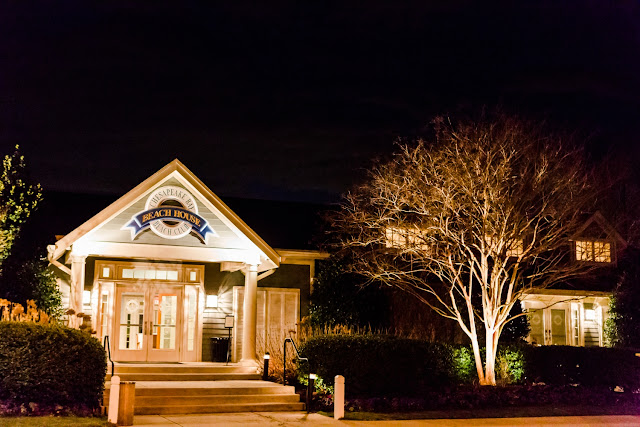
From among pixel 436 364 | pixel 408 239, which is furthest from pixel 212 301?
pixel 436 364

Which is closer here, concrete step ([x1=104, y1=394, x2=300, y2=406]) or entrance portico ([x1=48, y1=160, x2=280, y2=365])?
concrete step ([x1=104, y1=394, x2=300, y2=406])

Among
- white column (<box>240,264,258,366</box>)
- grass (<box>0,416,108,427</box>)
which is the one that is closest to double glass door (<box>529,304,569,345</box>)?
white column (<box>240,264,258,366</box>)

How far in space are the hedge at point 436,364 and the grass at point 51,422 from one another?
5635mm

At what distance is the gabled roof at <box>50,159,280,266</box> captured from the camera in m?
18.3

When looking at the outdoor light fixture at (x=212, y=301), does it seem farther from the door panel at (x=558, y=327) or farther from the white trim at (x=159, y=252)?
the door panel at (x=558, y=327)

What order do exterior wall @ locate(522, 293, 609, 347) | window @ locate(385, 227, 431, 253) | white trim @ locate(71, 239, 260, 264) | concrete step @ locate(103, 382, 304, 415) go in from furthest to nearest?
exterior wall @ locate(522, 293, 609, 347), window @ locate(385, 227, 431, 253), white trim @ locate(71, 239, 260, 264), concrete step @ locate(103, 382, 304, 415)

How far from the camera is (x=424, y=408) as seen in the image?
17.4 meters

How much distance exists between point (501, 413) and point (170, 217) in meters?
9.28

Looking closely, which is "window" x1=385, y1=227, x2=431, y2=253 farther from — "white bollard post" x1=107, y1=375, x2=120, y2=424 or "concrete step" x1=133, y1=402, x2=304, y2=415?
"white bollard post" x1=107, y1=375, x2=120, y2=424

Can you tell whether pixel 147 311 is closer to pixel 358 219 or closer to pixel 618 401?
pixel 358 219

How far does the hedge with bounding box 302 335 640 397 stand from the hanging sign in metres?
4.23

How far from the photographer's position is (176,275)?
2220cm

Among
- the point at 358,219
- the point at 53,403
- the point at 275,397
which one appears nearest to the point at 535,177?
the point at 358,219

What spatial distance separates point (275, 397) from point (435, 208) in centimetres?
658
